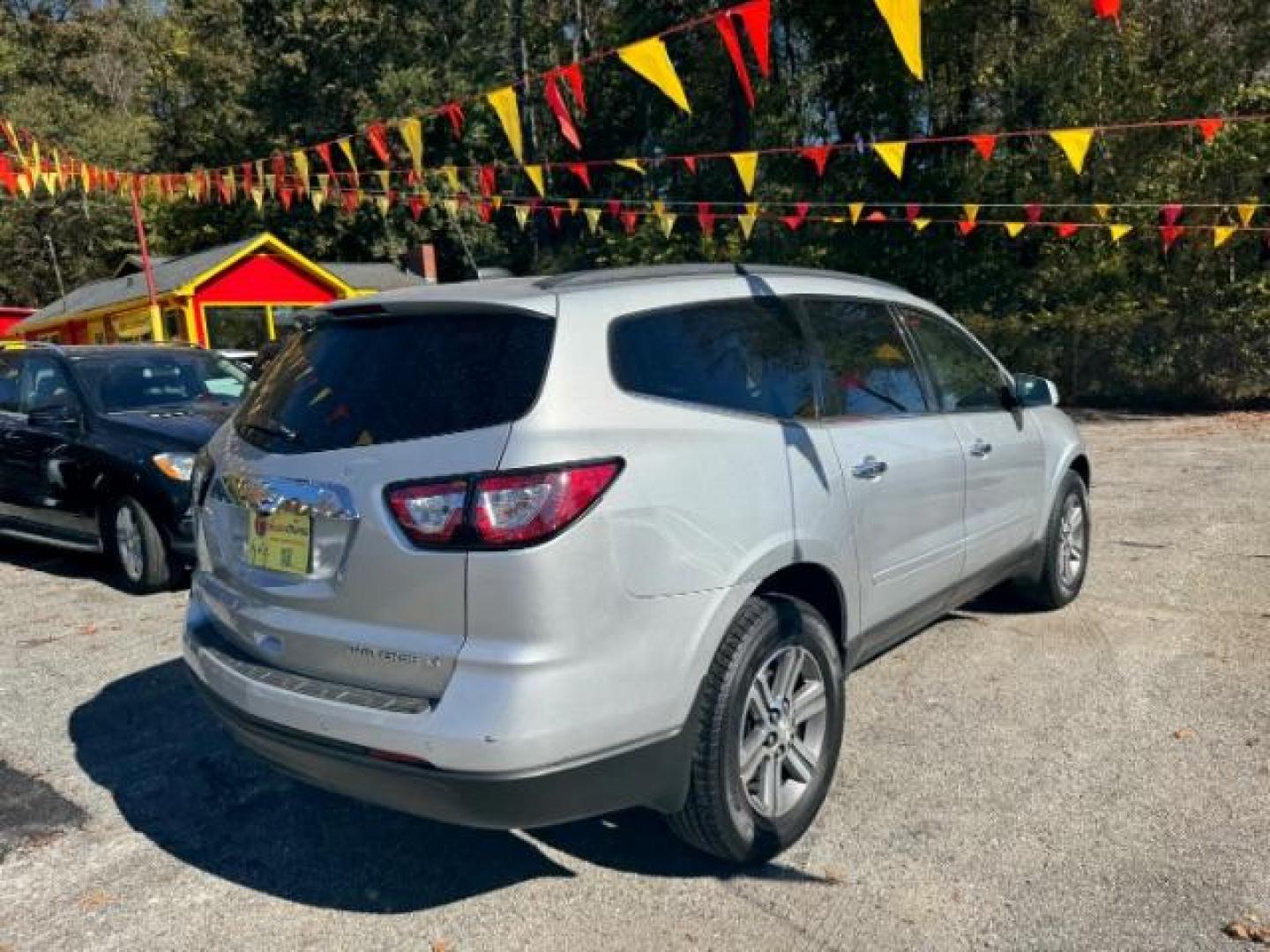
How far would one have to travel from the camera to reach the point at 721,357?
303 centimetres

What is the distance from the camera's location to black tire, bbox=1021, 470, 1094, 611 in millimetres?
5062

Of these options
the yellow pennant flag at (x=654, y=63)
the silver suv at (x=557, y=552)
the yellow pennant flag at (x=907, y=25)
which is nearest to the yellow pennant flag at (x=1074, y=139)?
the yellow pennant flag at (x=654, y=63)

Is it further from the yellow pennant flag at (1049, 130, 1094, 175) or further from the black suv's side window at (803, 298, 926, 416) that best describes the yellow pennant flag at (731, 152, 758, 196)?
the black suv's side window at (803, 298, 926, 416)

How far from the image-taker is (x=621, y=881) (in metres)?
2.89

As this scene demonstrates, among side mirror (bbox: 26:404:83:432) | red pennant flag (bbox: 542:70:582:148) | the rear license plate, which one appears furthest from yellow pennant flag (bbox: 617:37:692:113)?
the rear license plate

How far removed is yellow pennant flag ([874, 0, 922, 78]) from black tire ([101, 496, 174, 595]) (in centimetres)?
527

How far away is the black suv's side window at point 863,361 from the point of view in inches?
138

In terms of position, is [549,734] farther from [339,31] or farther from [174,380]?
[339,31]


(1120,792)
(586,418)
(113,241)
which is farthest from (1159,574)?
(113,241)

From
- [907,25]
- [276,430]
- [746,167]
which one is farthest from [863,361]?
[746,167]

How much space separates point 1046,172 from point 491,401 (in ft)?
62.9

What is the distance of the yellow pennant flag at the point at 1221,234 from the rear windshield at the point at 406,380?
16186mm

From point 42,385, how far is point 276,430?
217 inches

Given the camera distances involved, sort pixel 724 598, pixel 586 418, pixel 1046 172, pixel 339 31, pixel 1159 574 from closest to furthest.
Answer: pixel 586 418, pixel 724 598, pixel 1159 574, pixel 1046 172, pixel 339 31
